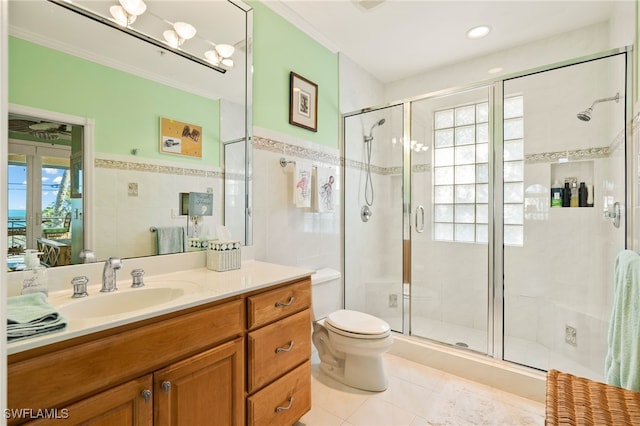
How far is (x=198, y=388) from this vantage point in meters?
1.05

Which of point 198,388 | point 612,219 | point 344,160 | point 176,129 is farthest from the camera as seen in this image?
point 344,160

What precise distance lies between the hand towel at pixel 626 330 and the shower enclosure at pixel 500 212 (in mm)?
698

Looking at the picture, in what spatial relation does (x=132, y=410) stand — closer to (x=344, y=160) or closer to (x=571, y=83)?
(x=344, y=160)

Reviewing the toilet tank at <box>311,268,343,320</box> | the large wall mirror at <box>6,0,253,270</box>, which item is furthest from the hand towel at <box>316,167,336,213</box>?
the large wall mirror at <box>6,0,253,270</box>

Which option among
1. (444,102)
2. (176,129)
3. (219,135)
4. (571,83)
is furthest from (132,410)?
(571,83)

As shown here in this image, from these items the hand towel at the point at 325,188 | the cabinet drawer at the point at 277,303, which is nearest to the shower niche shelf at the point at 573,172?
the hand towel at the point at 325,188

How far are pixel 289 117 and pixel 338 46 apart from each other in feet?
2.99

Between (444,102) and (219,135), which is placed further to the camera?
(444,102)

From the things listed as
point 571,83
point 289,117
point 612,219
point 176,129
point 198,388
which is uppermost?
point 571,83

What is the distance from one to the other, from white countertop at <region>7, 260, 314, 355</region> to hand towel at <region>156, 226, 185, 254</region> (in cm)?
12

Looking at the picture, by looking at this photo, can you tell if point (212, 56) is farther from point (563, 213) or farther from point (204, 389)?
point (563, 213)

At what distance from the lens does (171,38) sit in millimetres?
1562

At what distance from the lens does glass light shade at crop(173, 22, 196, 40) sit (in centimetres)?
158

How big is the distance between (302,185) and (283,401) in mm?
1312
